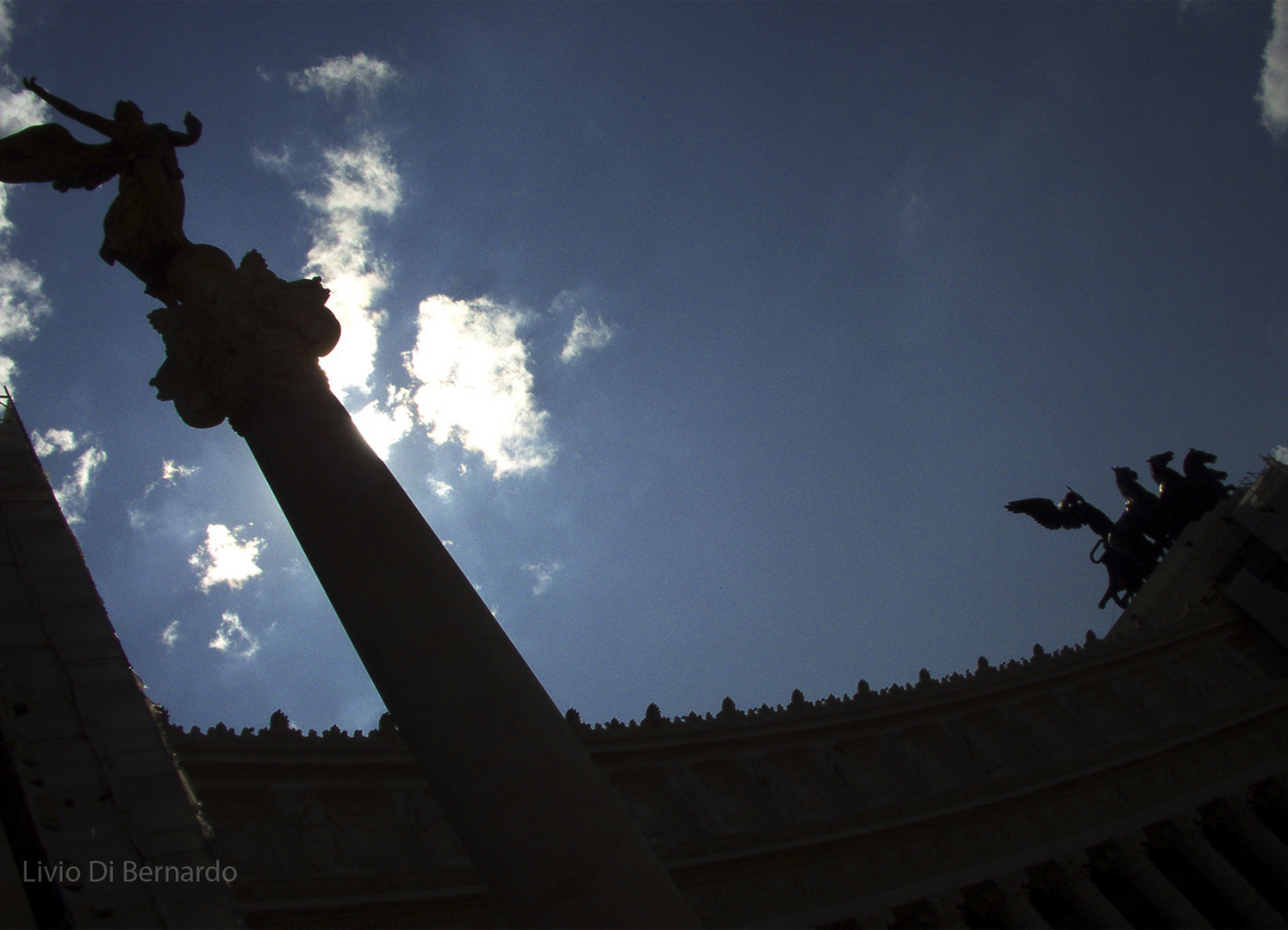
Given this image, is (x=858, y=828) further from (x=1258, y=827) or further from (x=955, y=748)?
(x=1258, y=827)

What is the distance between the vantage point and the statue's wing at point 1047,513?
44438 mm

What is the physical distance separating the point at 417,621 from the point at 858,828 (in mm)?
17477

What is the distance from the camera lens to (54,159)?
9.03m

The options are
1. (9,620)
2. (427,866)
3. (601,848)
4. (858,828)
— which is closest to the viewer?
(601,848)

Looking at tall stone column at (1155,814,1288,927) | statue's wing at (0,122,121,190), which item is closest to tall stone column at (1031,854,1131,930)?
tall stone column at (1155,814,1288,927)

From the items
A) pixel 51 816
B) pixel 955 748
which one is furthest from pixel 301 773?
pixel 955 748

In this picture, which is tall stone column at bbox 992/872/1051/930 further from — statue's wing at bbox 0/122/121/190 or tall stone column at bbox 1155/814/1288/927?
statue's wing at bbox 0/122/121/190

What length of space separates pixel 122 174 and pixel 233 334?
2.98 meters

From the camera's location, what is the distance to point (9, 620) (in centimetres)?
1033

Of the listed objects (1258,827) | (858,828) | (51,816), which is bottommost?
(1258,827)

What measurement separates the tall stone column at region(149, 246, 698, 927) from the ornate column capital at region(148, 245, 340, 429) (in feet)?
0.06

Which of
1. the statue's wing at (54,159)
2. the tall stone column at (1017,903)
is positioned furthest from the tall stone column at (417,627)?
the tall stone column at (1017,903)

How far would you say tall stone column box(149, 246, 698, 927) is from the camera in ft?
16.7

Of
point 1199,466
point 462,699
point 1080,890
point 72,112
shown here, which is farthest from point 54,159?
point 1199,466
